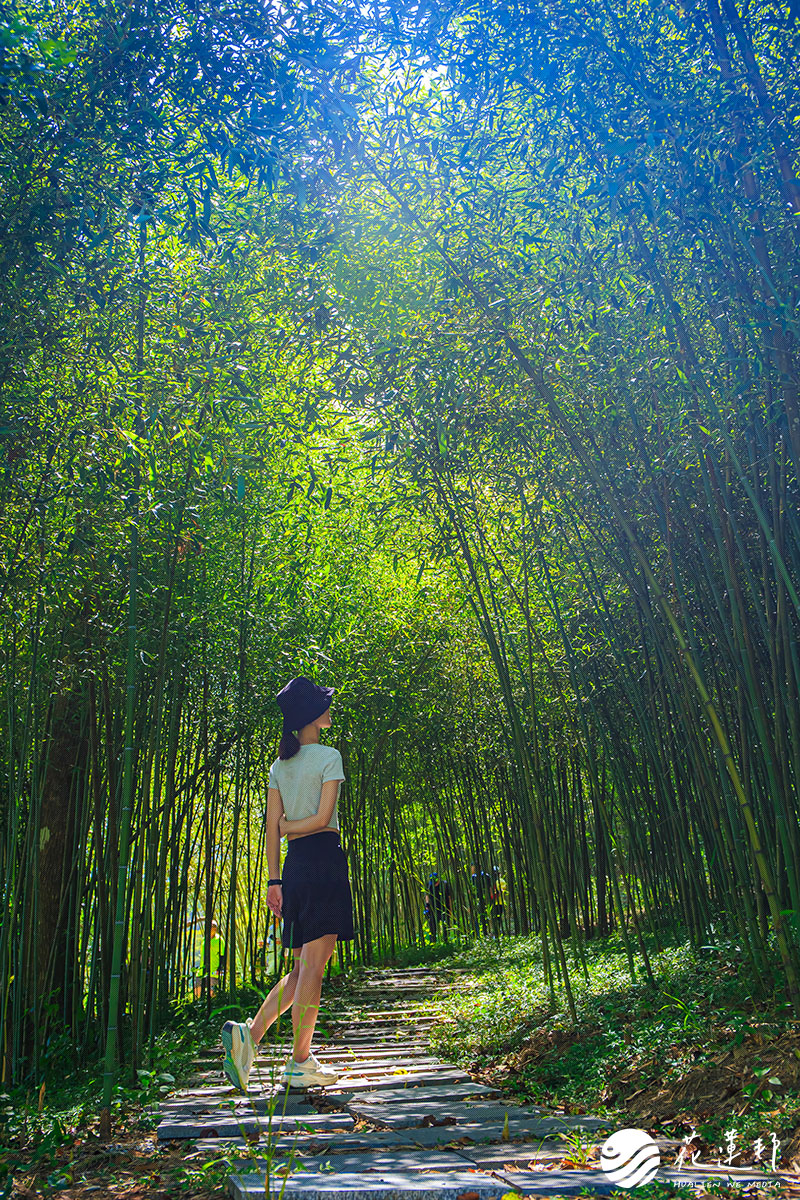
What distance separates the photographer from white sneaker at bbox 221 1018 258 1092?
2244mm

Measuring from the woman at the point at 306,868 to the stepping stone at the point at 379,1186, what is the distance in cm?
91

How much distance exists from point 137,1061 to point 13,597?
199cm

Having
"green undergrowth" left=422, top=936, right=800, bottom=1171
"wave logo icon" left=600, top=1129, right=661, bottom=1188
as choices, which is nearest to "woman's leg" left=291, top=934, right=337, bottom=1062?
"green undergrowth" left=422, top=936, right=800, bottom=1171

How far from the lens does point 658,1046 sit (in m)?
2.68

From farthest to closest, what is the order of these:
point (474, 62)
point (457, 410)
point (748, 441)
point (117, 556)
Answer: point (117, 556), point (457, 410), point (748, 441), point (474, 62)

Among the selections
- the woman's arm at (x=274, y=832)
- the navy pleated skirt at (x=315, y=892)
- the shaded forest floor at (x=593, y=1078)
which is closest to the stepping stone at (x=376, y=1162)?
the shaded forest floor at (x=593, y=1078)

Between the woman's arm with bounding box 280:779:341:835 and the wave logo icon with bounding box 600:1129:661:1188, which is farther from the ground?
the woman's arm with bounding box 280:779:341:835

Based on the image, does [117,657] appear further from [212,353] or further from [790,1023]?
[790,1023]

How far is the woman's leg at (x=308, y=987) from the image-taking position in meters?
2.56

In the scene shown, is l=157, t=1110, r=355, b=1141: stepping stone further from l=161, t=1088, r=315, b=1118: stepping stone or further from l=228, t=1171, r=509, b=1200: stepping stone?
l=228, t=1171, r=509, b=1200: stepping stone

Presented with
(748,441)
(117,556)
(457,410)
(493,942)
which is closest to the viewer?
(748,441)

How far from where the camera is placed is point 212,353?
2.95m

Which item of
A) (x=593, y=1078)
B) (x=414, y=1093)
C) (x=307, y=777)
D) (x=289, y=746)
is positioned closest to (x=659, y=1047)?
(x=593, y=1078)

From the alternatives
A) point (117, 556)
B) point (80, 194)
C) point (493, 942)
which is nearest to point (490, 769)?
point (493, 942)
